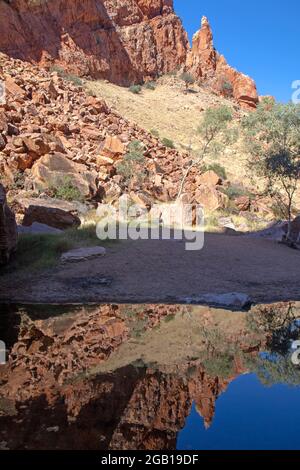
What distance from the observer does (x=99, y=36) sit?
44.0m

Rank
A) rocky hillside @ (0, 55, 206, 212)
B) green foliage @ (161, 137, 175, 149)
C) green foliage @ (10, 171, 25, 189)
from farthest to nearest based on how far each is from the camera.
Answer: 1. green foliage @ (161, 137, 175, 149)
2. rocky hillside @ (0, 55, 206, 212)
3. green foliage @ (10, 171, 25, 189)

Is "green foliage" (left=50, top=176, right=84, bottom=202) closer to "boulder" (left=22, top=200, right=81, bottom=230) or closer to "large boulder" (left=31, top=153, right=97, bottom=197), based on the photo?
"large boulder" (left=31, top=153, right=97, bottom=197)

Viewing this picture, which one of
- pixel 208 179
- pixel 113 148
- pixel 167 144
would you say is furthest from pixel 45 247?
pixel 167 144

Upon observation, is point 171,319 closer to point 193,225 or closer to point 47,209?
point 47,209

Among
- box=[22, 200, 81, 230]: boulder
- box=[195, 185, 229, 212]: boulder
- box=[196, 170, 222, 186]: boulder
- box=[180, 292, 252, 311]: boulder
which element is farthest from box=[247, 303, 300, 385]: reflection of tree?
box=[196, 170, 222, 186]: boulder

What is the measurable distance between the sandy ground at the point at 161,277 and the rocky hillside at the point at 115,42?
2806 centimetres

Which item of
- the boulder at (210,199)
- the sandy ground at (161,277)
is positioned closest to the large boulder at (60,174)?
the boulder at (210,199)

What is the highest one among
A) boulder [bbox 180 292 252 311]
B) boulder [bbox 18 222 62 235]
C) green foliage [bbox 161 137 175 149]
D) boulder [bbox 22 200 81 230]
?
green foliage [bbox 161 137 175 149]

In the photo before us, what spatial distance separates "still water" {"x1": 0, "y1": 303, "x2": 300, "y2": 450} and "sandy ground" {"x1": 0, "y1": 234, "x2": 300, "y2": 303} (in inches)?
38.7

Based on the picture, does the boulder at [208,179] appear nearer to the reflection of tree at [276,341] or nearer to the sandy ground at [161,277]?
the sandy ground at [161,277]

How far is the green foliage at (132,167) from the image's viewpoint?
21500mm

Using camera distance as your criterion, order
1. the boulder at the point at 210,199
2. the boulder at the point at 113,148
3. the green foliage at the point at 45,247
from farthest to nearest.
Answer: the boulder at the point at 113,148, the boulder at the point at 210,199, the green foliage at the point at 45,247

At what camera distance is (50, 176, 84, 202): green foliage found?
17.2 m

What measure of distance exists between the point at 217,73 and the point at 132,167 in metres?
40.0
